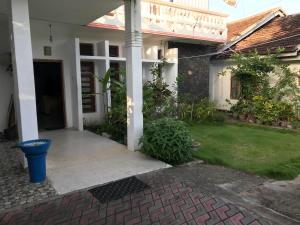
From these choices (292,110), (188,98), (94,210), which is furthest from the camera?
(188,98)

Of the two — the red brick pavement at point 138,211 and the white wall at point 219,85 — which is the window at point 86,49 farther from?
the white wall at point 219,85

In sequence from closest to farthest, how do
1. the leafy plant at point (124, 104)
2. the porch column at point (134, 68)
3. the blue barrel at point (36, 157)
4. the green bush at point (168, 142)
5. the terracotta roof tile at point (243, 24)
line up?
the blue barrel at point (36, 157), the green bush at point (168, 142), the porch column at point (134, 68), the leafy plant at point (124, 104), the terracotta roof tile at point (243, 24)

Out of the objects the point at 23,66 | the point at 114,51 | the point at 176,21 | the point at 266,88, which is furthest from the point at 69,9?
the point at 266,88

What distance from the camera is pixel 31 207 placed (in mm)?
3809

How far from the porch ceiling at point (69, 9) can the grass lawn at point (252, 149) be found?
4461mm

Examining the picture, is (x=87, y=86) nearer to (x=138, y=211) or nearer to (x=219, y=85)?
(x=138, y=211)

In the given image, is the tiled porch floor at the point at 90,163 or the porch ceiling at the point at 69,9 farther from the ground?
the porch ceiling at the point at 69,9

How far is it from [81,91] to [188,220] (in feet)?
23.0

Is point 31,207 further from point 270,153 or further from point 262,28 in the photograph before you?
point 262,28

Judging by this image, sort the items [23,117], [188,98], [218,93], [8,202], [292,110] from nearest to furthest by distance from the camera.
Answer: [8,202] → [23,117] → [292,110] → [188,98] → [218,93]

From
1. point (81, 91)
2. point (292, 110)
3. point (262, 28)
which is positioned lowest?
point (292, 110)

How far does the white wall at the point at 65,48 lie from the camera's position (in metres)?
8.51

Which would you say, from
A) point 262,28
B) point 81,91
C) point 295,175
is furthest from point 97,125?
point 262,28

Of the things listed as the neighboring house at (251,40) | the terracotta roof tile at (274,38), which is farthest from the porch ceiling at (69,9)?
the neighboring house at (251,40)
